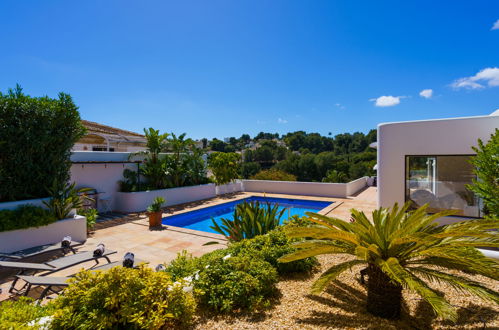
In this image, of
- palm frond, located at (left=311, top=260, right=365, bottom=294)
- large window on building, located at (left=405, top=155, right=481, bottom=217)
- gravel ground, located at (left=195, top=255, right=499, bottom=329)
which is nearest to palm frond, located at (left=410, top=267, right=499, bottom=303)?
gravel ground, located at (left=195, top=255, right=499, bottom=329)

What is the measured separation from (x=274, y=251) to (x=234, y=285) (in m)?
1.23

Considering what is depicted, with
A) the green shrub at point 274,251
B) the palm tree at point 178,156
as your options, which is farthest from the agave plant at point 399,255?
the palm tree at point 178,156

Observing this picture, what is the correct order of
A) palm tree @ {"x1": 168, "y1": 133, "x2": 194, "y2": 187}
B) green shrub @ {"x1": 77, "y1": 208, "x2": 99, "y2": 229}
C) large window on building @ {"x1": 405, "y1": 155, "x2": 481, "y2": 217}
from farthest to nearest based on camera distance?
palm tree @ {"x1": 168, "y1": 133, "x2": 194, "y2": 187}, green shrub @ {"x1": 77, "y1": 208, "x2": 99, "y2": 229}, large window on building @ {"x1": 405, "y1": 155, "x2": 481, "y2": 217}

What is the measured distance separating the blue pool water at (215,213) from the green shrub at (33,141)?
14.7 feet

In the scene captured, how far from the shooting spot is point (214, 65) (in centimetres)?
1800

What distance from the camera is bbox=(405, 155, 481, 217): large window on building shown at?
7547 mm

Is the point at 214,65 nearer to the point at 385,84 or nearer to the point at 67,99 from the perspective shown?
the point at 67,99

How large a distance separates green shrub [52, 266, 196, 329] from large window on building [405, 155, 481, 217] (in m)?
8.32

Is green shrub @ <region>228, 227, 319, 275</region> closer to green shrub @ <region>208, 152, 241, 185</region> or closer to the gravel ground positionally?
the gravel ground

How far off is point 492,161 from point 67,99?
11788 mm

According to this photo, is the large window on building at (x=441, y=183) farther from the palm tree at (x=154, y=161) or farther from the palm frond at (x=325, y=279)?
the palm tree at (x=154, y=161)

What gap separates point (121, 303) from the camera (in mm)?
2459

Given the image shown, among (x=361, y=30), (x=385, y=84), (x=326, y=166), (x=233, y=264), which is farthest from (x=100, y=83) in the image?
(x=326, y=166)

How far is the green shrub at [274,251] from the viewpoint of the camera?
4281 millimetres
